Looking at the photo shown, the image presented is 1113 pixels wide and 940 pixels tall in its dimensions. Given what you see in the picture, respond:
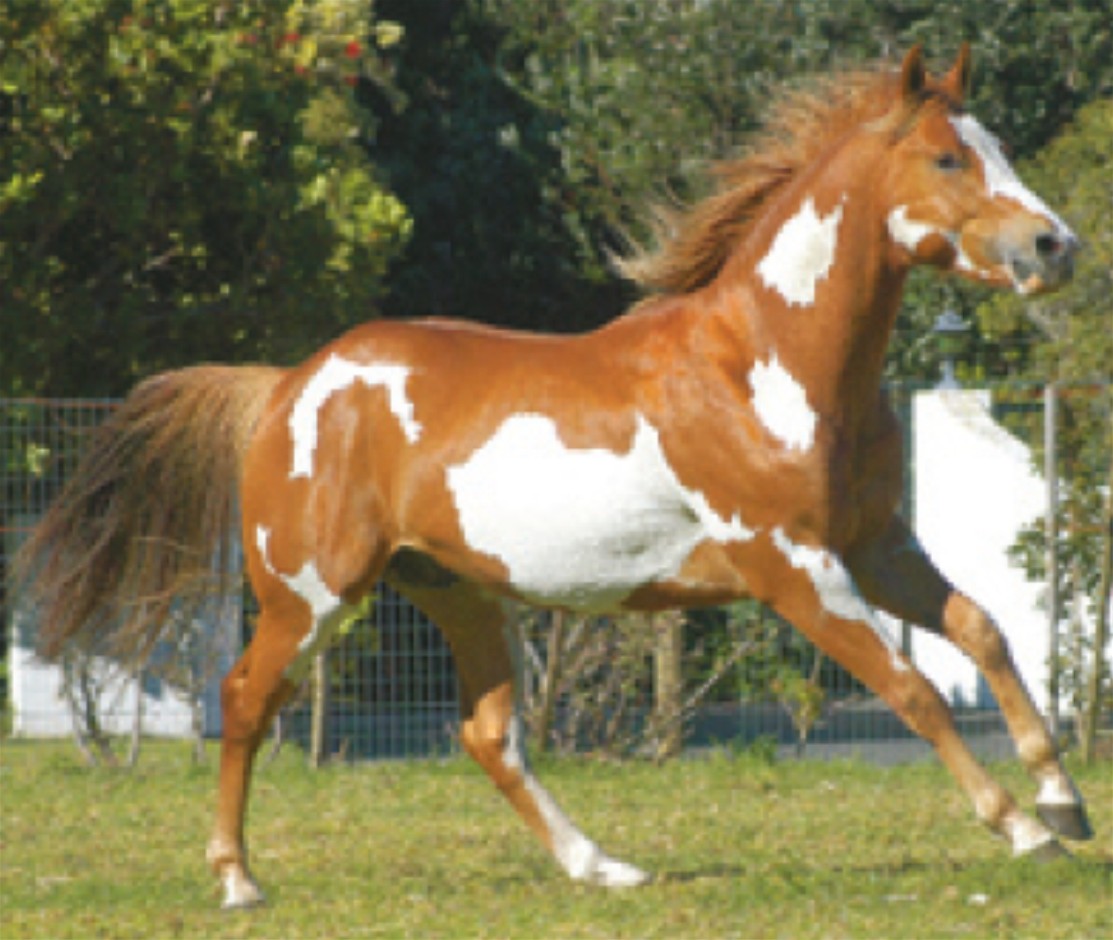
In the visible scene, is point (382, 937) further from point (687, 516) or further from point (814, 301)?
point (814, 301)

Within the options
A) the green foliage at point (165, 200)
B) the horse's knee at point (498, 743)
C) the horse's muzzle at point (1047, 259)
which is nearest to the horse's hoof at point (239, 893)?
the horse's knee at point (498, 743)

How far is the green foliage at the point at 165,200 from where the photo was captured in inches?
523

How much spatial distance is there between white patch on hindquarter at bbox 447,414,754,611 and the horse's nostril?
1.17m

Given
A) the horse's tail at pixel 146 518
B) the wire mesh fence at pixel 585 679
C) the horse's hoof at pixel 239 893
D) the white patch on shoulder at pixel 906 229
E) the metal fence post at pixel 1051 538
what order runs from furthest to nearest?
the wire mesh fence at pixel 585 679 < the metal fence post at pixel 1051 538 < the horse's tail at pixel 146 518 < the horse's hoof at pixel 239 893 < the white patch on shoulder at pixel 906 229

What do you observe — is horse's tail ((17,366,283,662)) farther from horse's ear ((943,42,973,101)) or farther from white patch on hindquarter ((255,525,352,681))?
horse's ear ((943,42,973,101))

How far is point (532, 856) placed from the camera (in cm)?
778

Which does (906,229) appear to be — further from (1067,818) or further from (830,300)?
(1067,818)

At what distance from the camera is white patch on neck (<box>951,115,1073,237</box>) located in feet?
19.7

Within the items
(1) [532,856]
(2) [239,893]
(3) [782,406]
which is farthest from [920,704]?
(2) [239,893]

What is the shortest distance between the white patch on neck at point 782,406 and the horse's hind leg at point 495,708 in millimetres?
1391

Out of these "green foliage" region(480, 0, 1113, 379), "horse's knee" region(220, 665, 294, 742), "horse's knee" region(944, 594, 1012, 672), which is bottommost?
"horse's knee" region(220, 665, 294, 742)

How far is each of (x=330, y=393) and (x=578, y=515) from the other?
3.45 ft

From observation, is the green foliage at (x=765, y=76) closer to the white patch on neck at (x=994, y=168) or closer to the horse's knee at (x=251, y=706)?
the horse's knee at (x=251, y=706)

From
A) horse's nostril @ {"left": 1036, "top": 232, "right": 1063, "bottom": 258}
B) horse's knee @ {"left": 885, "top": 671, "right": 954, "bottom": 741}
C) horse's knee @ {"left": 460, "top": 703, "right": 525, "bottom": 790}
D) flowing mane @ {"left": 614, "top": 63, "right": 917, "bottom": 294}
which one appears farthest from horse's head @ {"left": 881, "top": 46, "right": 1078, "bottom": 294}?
horse's knee @ {"left": 460, "top": 703, "right": 525, "bottom": 790}
